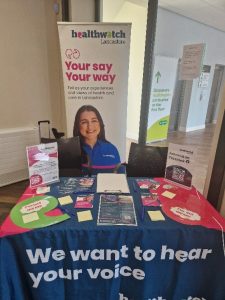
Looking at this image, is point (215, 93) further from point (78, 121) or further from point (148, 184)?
point (148, 184)

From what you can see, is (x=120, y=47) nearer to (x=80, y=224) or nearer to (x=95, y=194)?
(x=95, y=194)

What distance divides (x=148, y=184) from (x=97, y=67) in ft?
4.99

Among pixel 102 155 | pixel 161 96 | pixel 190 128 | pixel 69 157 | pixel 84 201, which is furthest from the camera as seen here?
pixel 190 128

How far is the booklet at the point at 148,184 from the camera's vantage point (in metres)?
1.55

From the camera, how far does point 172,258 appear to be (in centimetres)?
116

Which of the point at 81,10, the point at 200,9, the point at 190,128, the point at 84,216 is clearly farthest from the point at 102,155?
the point at 190,128

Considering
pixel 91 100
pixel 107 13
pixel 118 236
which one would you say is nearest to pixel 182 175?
pixel 118 236

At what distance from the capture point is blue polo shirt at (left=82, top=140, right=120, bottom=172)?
2.66 m

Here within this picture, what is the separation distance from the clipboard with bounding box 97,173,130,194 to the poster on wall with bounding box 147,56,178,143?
346 cm

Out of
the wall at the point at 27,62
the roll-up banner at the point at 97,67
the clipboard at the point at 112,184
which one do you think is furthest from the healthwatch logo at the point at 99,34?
the clipboard at the point at 112,184

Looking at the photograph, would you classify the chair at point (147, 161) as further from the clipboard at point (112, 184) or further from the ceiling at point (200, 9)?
the ceiling at point (200, 9)

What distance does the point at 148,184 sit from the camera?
1.59 meters

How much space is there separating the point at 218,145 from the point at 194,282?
0.95m

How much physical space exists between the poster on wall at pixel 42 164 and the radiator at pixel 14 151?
1660 mm
